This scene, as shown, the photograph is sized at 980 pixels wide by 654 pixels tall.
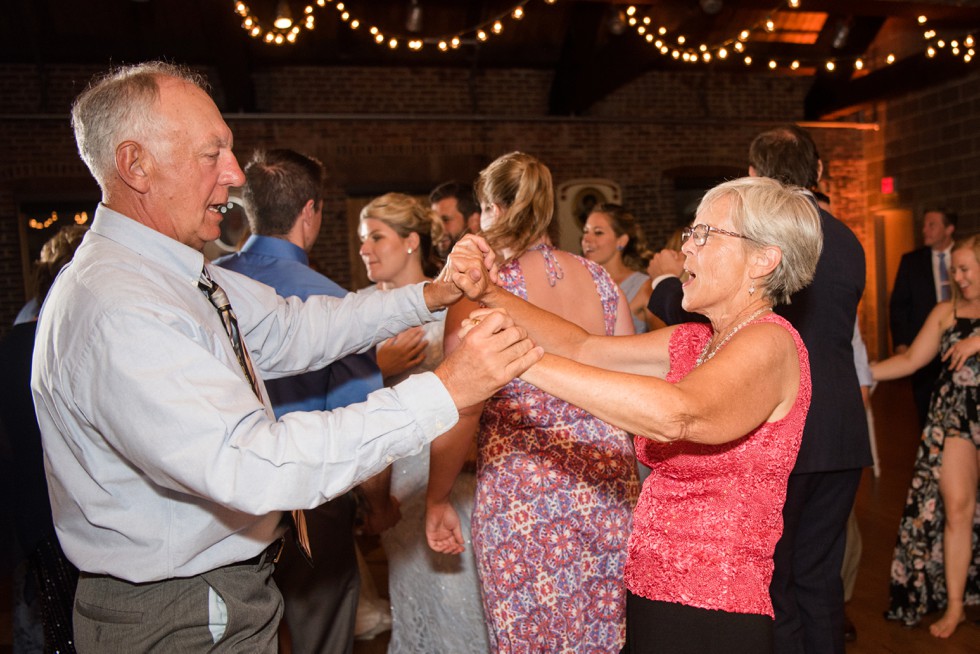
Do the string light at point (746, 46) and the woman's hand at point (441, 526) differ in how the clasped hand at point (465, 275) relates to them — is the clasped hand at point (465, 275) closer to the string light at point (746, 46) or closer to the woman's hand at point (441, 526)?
the woman's hand at point (441, 526)

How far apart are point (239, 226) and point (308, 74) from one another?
186 cm

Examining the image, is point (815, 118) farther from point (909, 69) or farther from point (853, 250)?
point (853, 250)

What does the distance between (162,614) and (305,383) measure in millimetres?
1058

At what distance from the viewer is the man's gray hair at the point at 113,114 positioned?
1521 mm

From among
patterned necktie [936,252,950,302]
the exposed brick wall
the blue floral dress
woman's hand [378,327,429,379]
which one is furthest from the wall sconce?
the blue floral dress

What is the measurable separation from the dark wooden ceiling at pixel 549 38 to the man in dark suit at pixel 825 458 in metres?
5.20

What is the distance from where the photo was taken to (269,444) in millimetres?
1281

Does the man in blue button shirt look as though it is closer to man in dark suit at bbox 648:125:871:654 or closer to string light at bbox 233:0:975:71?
man in dark suit at bbox 648:125:871:654

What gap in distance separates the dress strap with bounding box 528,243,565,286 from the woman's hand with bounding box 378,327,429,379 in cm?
76

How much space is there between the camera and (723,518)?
5.37 ft

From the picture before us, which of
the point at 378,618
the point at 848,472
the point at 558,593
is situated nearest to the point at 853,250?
the point at 848,472

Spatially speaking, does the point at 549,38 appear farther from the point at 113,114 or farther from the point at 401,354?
the point at 113,114

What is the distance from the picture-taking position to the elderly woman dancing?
58.8 inches

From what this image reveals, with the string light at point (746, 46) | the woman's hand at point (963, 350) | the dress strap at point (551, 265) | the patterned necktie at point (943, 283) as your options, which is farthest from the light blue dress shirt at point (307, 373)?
the string light at point (746, 46)
